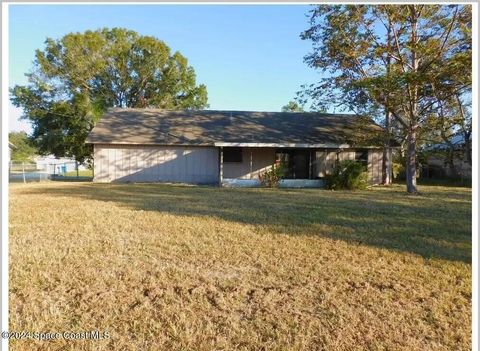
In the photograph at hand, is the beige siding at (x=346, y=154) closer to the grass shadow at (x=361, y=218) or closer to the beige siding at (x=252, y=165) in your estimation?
the beige siding at (x=252, y=165)

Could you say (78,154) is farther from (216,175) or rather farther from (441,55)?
(441,55)

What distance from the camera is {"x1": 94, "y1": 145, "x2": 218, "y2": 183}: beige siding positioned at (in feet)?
60.0

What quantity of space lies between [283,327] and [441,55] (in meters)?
13.8

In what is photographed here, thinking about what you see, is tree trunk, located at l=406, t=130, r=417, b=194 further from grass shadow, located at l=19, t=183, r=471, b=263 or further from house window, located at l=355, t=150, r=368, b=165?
house window, located at l=355, t=150, r=368, b=165

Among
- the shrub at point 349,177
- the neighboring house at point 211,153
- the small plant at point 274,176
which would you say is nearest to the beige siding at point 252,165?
the neighboring house at point 211,153

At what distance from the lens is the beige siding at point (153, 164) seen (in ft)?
60.0

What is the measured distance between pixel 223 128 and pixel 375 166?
886cm

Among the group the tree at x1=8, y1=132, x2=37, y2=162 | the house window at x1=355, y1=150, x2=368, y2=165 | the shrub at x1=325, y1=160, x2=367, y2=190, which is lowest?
the shrub at x1=325, y1=160, x2=367, y2=190

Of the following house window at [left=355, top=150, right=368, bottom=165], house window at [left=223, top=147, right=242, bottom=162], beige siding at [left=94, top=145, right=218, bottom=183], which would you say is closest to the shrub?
house window at [left=355, top=150, right=368, bottom=165]

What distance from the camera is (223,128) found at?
784 inches

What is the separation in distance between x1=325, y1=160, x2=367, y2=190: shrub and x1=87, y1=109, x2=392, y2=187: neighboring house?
1.86 meters

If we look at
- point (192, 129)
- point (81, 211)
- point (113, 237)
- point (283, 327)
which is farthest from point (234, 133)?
point (283, 327)

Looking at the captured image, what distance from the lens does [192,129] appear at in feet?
64.4

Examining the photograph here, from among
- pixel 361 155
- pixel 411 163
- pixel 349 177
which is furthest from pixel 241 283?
pixel 361 155
